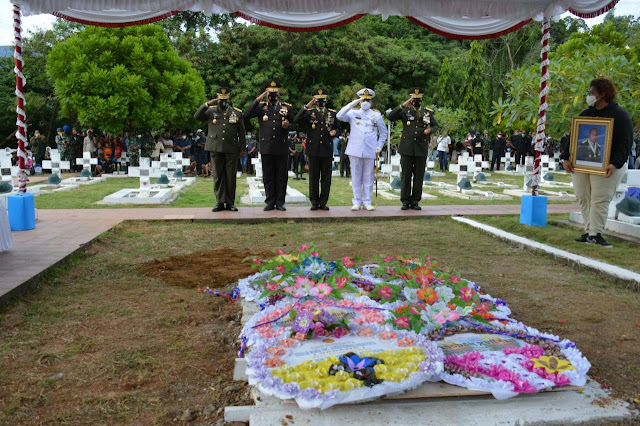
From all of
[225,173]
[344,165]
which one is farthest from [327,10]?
[344,165]

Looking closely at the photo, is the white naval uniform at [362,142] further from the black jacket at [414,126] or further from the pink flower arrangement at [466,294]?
the pink flower arrangement at [466,294]

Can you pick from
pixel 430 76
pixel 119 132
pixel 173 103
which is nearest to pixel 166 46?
pixel 173 103

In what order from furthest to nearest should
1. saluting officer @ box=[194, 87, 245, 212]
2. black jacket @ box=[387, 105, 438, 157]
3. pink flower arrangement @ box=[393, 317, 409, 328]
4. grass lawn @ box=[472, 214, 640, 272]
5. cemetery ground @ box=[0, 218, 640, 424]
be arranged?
black jacket @ box=[387, 105, 438, 157] < saluting officer @ box=[194, 87, 245, 212] < grass lawn @ box=[472, 214, 640, 272] < pink flower arrangement @ box=[393, 317, 409, 328] < cemetery ground @ box=[0, 218, 640, 424]

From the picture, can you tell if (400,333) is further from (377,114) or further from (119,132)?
(119,132)

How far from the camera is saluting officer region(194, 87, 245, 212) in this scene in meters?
8.73

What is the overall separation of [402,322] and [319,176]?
20.6 feet

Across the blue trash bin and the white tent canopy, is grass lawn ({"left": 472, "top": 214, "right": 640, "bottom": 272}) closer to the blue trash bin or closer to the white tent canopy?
the white tent canopy

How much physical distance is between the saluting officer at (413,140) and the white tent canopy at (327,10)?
156cm

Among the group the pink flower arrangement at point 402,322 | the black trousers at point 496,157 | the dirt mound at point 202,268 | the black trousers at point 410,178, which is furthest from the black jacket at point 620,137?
the black trousers at point 496,157

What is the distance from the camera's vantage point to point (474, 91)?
27.1 meters

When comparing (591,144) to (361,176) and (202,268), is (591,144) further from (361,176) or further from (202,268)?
(202,268)

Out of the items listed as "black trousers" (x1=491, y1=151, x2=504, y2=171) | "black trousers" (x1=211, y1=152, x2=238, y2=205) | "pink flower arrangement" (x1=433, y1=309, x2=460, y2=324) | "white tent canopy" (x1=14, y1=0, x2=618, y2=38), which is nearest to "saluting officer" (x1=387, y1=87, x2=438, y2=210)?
"white tent canopy" (x1=14, y1=0, x2=618, y2=38)

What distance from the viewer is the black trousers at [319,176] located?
9133 millimetres

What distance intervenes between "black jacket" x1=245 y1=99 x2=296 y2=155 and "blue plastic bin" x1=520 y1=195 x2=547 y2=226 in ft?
12.5
